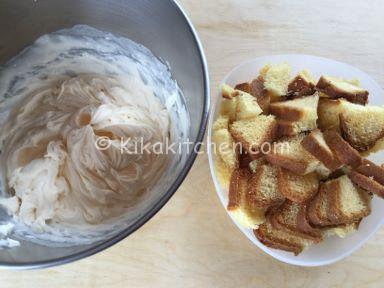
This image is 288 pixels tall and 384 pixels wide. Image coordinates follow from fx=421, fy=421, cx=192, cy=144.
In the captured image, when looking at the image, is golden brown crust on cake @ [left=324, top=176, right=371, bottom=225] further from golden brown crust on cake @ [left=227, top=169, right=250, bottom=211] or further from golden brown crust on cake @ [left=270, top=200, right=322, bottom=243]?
golden brown crust on cake @ [left=227, top=169, right=250, bottom=211]

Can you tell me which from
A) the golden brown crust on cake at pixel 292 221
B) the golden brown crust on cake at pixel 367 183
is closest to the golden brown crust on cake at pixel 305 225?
the golden brown crust on cake at pixel 292 221

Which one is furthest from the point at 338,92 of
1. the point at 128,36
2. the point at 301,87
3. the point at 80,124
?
the point at 80,124

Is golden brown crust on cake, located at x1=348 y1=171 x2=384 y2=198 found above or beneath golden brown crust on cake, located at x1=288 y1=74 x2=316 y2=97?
beneath

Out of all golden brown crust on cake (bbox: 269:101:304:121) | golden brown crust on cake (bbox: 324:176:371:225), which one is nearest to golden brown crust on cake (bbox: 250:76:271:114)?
golden brown crust on cake (bbox: 269:101:304:121)

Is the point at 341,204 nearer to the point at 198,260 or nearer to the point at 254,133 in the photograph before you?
the point at 254,133

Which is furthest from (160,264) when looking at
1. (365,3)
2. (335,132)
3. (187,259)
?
(365,3)

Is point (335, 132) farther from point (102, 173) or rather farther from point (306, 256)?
point (102, 173)
